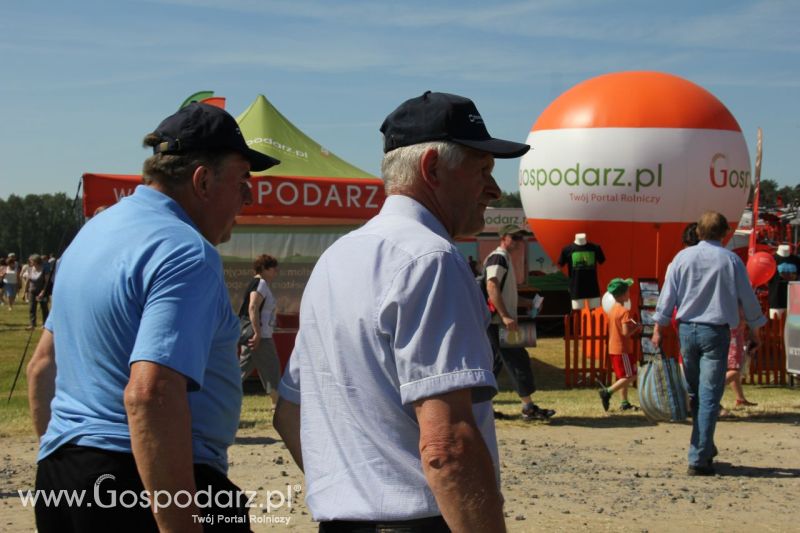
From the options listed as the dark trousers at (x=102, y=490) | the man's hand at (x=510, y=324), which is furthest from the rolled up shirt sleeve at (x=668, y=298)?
the dark trousers at (x=102, y=490)

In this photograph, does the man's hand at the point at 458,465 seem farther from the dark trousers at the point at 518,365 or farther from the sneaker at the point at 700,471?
the dark trousers at the point at 518,365

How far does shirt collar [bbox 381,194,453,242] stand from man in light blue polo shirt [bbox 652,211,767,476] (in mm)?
5223

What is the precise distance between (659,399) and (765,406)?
3.55 metres

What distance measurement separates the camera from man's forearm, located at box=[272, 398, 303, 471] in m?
2.59

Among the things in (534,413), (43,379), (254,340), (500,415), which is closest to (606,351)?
(500,415)

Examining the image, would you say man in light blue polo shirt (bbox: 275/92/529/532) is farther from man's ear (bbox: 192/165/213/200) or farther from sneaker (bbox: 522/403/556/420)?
sneaker (bbox: 522/403/556/420)

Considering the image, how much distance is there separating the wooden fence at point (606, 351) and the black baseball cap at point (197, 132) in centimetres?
1077

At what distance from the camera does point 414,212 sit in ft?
7.48

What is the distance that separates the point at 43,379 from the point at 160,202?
0.80 metres

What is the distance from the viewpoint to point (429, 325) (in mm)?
2049

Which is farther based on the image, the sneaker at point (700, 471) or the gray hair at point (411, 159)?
the sneaker at point (700, 471)

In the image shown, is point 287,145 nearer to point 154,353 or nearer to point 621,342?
point 621,342

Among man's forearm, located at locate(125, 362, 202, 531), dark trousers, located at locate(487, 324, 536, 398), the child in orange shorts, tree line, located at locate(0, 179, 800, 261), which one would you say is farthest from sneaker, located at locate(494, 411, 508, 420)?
tree line, located at locate(0, 179, 800, 261)

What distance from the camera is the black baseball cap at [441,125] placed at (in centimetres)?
230
